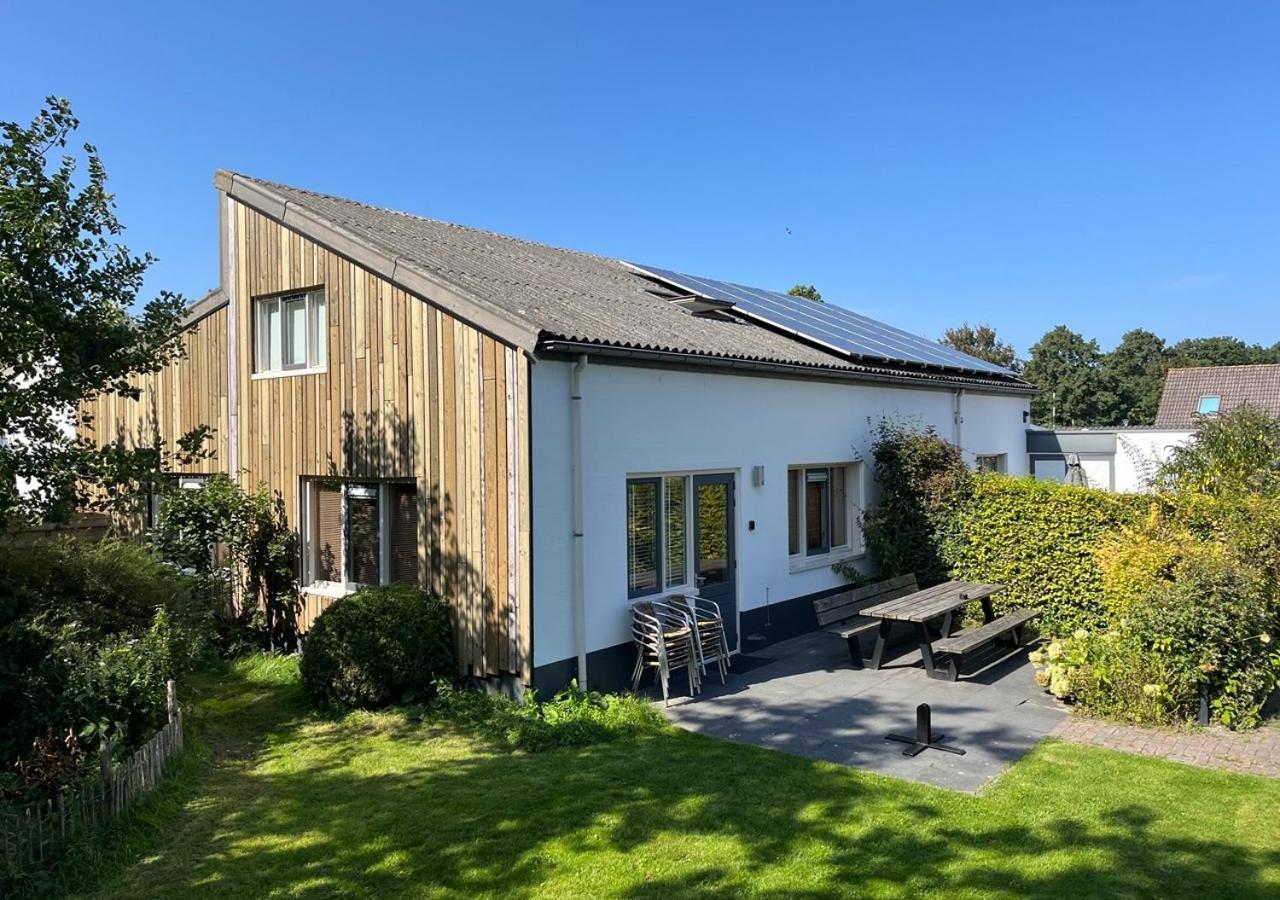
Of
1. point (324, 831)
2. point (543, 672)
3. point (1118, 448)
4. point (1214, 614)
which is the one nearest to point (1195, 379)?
point (1118, 448)

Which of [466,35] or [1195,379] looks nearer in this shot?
[466,35]

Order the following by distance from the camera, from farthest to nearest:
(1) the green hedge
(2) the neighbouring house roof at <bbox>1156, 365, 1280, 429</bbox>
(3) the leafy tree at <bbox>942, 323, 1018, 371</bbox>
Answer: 1. (3) the leafy tree at <bbox>942, 323, 1018, 371</bbox>
2. (2) the neighbouring house roof at <bbox>1156, 365, 1280, 429</bbox>
3. (1) the green hedge

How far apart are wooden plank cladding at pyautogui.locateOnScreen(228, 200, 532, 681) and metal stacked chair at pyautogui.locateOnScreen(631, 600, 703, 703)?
5.07 ft

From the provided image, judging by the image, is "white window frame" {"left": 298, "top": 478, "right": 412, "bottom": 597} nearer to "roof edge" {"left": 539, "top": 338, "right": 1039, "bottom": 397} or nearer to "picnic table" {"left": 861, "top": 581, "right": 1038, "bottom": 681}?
"roof edge" {"left": 539, "top": 338, "right": 1039, "bottom": 397}

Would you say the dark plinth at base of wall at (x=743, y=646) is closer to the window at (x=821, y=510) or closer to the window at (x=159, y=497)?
the window at (x=821, y=510)

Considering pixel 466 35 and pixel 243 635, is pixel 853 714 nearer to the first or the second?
pixel 243 635

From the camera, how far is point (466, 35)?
12.3 m

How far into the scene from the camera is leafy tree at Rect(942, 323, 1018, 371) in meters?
65.4

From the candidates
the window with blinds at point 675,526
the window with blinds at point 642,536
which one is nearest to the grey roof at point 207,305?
the window with blinds at point 642,536

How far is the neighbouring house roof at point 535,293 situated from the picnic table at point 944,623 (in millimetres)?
3540

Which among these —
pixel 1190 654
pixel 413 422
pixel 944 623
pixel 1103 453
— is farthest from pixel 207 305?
pixel 1103 453

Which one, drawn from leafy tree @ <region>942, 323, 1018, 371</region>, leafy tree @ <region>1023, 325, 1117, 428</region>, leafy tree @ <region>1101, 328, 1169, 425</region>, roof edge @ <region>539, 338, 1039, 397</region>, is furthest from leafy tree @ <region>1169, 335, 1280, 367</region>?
roof edge @ <region>539, 338, 1039, 397</region>

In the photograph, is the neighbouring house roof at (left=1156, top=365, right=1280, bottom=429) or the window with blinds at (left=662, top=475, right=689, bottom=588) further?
the neighbouring house roof at (left=1156, top=365, right=1280, bottom=429)

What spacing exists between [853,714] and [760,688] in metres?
1.31
